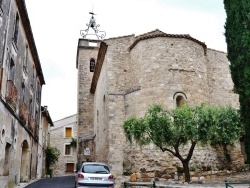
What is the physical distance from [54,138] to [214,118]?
27006 millimetres

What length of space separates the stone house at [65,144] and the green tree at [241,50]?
25107 mm

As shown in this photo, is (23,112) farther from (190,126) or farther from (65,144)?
(65,144)

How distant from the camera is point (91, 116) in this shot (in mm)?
27016

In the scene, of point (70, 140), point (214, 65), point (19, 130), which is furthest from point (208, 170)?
point (70, 140)

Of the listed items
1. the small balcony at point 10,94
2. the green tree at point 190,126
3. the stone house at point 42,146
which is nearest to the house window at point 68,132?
the stone house at point 42,146

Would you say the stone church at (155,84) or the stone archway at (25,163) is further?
the stone archway at (25,163)

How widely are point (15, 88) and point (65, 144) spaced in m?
23.2

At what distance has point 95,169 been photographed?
Result: 10695 millimetres

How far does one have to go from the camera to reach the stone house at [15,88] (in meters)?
10.6

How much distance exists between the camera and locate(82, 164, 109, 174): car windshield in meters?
10.6

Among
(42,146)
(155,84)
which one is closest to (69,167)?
(42,146)

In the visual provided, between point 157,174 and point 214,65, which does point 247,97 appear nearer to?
point 157,174

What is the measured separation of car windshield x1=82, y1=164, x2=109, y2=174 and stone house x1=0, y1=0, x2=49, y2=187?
2940mm

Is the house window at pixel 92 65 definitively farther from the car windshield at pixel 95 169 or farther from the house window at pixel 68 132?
the car windshield at pixel 95 169
